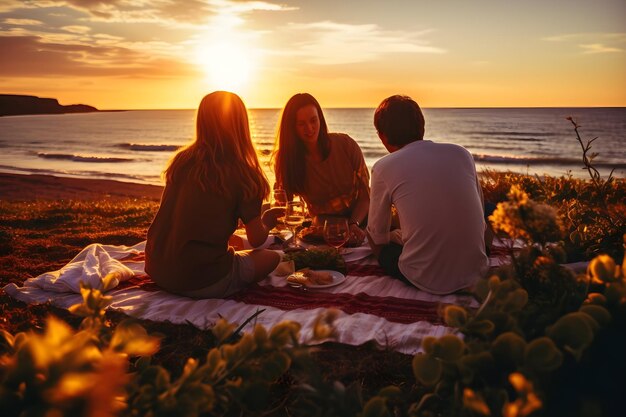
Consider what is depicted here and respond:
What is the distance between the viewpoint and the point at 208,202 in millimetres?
3795

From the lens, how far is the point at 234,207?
3.98m

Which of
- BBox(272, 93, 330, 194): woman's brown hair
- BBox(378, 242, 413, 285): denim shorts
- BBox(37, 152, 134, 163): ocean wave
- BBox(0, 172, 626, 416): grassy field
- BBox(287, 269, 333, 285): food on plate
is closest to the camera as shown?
BBox(0, 172, 626, 416): grassy field

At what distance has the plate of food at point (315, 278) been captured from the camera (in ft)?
13.5

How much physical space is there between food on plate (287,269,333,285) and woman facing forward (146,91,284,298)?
0.55 m

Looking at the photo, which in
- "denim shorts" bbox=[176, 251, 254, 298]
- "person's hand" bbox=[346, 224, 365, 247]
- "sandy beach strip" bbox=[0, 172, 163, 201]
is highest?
"person's hand" bbox=[346, 224, 365, 247]

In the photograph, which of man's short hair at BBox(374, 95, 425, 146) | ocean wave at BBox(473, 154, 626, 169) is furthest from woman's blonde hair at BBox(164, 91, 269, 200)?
ocean wave at BBox(473, 154, 626, 169)

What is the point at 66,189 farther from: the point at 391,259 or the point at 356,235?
the point at 391,259

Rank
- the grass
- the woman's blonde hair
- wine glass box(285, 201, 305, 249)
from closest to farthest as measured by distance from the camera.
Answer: the grass → the woman's blonde hair → wine glass box(285, 201, 305, 249)

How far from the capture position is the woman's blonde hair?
→ 12.5 feet

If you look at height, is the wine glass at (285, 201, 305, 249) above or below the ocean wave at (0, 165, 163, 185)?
above

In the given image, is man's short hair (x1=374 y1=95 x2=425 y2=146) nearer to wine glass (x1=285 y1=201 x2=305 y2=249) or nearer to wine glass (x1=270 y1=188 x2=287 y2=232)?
wine glass (x1=285 y1=201 x2=305 y2=249)

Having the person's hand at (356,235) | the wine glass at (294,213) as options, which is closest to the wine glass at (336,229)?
the wine glass at (294,213)

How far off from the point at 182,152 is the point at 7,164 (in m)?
28.9

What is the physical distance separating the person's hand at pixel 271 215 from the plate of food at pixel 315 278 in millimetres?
686
